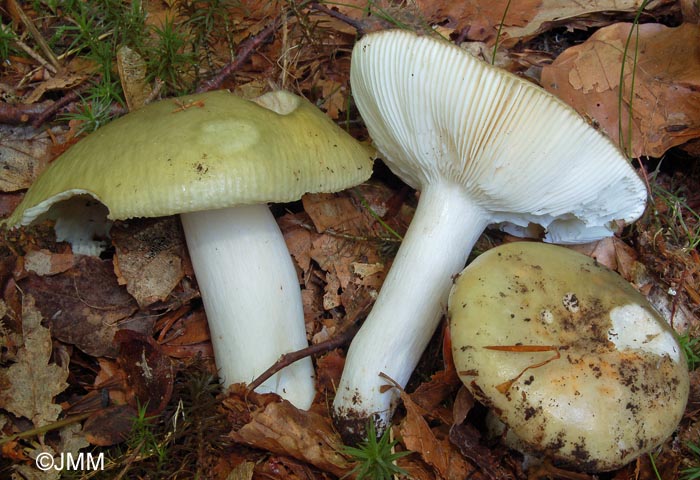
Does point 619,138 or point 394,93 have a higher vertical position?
point 394,93

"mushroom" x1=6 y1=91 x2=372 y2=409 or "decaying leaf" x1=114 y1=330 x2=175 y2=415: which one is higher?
"mushroom" x1=6 y1=91 x2=372 y2=409

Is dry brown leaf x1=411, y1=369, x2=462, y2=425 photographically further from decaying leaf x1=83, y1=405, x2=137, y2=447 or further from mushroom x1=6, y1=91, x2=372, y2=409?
decaying leaf x1=83, y1=405, x2=137, y2=447

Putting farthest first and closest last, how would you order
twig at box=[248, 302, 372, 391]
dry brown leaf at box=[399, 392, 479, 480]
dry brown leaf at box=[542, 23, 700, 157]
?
dry brown leaf at box=[542, 23, 700, 157], twig at box=[248, 302, 372, 391], dry brown leaf at box=[399, 392, 479, 480]

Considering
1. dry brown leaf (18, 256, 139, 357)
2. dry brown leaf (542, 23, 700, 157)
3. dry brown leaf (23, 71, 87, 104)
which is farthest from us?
dry brown leaf (23, 71, 87, 104)

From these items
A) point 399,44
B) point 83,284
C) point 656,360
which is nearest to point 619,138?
point 656,360

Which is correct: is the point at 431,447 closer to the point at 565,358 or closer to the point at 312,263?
the point at 565,358

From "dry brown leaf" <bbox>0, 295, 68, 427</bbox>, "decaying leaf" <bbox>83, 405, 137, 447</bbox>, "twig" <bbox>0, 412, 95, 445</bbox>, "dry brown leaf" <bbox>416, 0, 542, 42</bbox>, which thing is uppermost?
"dry brown leaf" <bbox>416, 0, 542, 42</bbox>

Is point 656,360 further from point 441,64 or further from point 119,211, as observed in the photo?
point 119,211

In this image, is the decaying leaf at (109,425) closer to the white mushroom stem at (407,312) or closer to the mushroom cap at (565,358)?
the white mushroom stem at (407,312)

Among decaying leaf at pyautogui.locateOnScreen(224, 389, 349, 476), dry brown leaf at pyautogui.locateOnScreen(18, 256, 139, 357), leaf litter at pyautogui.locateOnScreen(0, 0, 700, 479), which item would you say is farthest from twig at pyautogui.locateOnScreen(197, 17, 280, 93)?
decaying leaf at pyautogui.locateOnScreen(224, 389, 349, 476)
